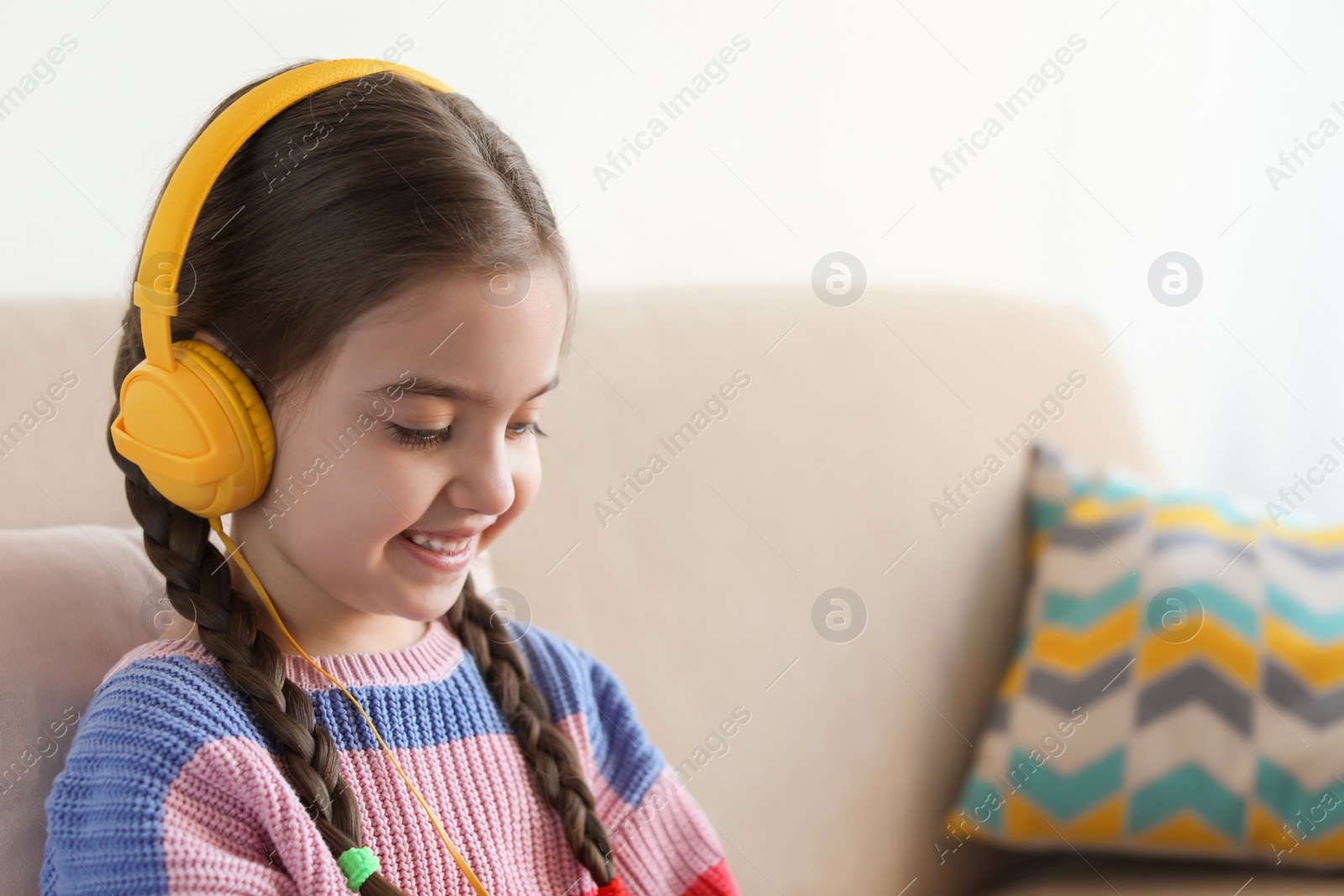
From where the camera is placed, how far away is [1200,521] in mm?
1344

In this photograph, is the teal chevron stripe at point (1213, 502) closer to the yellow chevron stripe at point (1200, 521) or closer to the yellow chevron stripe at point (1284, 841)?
the yellow chevron stripe at point (1200, 521)

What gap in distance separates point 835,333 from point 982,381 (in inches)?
8.7

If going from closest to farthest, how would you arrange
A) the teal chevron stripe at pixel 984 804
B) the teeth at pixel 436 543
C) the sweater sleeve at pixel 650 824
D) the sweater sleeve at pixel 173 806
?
the sweater sleeve at pixel 173 806 < the teeth at pixel 436 543 < the sweater sleeve at pixel 650 824 < the teal chevron stripe at pixel 984 804

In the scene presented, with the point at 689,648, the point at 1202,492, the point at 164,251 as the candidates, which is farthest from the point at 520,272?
the point at 1202,492

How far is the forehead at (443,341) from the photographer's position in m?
0.75

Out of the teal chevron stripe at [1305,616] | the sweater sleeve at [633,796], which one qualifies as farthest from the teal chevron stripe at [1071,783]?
the sweater sleeve at [633,796]

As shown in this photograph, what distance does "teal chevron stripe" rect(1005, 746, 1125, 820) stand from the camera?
1.27 metres

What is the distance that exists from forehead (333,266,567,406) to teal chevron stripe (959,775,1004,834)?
2.66 feet

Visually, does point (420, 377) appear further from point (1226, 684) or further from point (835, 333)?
point (1226, 684)

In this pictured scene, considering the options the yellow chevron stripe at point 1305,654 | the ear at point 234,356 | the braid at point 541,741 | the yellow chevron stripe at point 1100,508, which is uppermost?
the yellow chevron stripe at point 1305,654

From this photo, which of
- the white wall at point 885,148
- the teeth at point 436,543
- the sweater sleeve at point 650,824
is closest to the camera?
the teeth at point 436,543

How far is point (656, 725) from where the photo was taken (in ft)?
3.91

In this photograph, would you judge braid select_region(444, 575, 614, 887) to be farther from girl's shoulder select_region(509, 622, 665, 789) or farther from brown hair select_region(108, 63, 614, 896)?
brown hair select_region(108, 63, 614, 896)

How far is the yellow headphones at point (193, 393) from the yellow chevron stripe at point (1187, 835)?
0.89 metres
